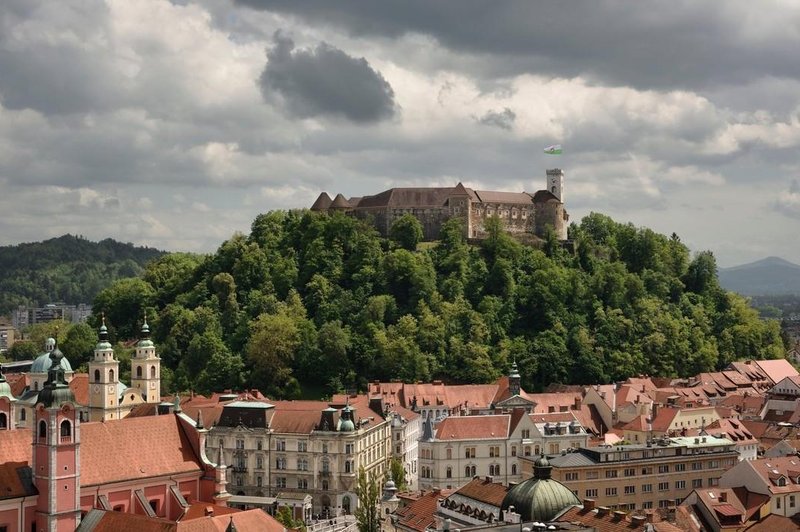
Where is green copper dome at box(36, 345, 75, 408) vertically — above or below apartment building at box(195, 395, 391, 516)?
above

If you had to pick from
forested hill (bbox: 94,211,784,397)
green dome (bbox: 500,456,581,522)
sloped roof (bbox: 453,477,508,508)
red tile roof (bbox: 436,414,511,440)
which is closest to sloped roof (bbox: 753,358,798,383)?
forested hill (bbox: 94,211,784,397)

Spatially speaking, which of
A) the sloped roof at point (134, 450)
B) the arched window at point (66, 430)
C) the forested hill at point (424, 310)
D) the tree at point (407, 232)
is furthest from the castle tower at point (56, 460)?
the tree at point (407, 232)

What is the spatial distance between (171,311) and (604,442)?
63.8 meters

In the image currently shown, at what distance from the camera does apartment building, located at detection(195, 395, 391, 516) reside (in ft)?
276

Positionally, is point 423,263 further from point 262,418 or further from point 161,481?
point 161,481

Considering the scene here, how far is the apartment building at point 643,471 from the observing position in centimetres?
7494

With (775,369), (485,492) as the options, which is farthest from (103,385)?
(775,369)

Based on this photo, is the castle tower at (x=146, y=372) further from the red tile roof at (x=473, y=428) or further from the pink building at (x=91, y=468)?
the pink building at (x=91, y=468)

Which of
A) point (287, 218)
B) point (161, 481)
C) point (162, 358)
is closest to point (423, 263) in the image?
point (287, 218)

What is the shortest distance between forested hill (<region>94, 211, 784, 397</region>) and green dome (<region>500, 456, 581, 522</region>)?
6730cm

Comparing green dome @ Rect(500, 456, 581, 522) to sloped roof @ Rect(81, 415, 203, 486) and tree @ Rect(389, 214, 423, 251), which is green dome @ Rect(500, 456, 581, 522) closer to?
sloped roof @ Rect(81, 415, 203, 486)

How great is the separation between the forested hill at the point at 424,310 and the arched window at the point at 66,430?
215 ft

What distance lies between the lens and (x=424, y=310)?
131500 mm

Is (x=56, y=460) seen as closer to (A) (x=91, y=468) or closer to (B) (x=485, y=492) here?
(A) (x=91, y=468)
